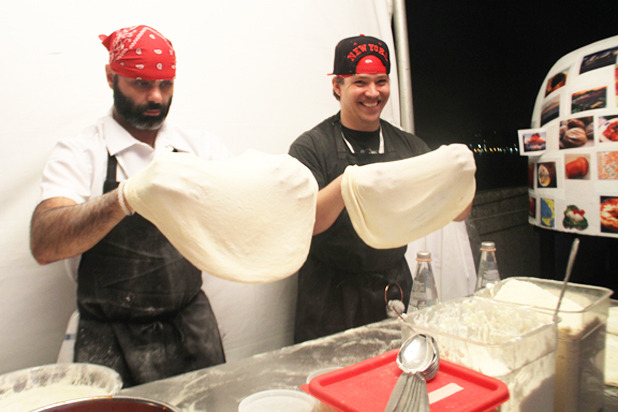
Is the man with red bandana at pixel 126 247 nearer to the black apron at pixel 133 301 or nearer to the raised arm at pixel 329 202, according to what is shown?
the black apron at pixel 133 301

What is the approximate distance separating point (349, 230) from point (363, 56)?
2.15 ft

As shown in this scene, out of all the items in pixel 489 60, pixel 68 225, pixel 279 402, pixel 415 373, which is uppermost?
pixel 489 60

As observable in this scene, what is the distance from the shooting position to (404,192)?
1071mm

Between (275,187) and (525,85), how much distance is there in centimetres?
328

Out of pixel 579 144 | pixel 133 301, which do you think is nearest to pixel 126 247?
pixel 133 301

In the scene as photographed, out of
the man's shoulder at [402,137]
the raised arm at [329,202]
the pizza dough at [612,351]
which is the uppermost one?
the man's shoulder at [402,137]

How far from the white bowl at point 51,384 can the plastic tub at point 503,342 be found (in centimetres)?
76

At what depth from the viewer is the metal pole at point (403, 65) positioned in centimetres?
225

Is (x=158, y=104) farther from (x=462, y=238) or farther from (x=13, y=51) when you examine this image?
(x=462, y=238)

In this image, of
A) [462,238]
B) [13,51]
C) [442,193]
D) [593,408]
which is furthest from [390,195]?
[462,238]

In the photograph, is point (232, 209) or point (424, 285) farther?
point (424, 285)

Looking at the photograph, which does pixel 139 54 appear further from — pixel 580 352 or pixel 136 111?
pixel 580 352

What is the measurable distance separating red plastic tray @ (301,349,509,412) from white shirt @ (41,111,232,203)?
0.83 metres

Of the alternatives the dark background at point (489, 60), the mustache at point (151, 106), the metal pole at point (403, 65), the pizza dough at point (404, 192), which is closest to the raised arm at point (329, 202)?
the pizza dough at point (404, 192)
